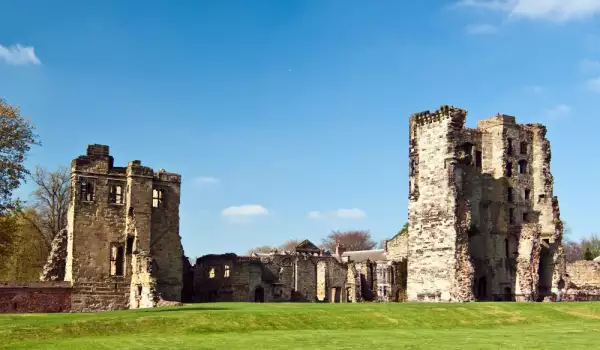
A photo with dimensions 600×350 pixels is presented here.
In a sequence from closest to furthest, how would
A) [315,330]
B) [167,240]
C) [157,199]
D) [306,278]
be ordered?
[315,330] < [167,240] < [157,199] < [306,278]

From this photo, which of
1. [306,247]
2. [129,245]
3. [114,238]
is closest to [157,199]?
[129,245]

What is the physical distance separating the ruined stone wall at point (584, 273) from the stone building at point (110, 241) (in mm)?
30919

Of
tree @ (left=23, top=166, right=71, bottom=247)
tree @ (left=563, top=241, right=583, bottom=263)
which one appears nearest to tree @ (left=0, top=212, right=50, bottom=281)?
tree @ (left=23, top=166, right=71, bottom=247)

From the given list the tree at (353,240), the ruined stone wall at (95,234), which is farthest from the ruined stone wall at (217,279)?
the tree at (353,240)

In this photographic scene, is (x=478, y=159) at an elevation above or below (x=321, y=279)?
above

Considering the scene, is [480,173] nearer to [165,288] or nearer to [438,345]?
[165,288]

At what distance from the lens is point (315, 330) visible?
88.0 ft

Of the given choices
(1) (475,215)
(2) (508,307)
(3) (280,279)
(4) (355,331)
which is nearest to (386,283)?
(3) (280,279)

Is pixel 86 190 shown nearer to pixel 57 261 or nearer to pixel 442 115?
pixel 57 261

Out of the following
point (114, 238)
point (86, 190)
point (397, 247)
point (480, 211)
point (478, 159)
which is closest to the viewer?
point (86, 190)

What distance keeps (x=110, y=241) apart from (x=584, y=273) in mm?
35285

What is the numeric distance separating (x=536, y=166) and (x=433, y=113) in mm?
9835

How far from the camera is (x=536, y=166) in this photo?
56.6 metres

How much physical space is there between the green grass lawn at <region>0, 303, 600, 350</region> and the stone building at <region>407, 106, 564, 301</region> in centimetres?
1580
